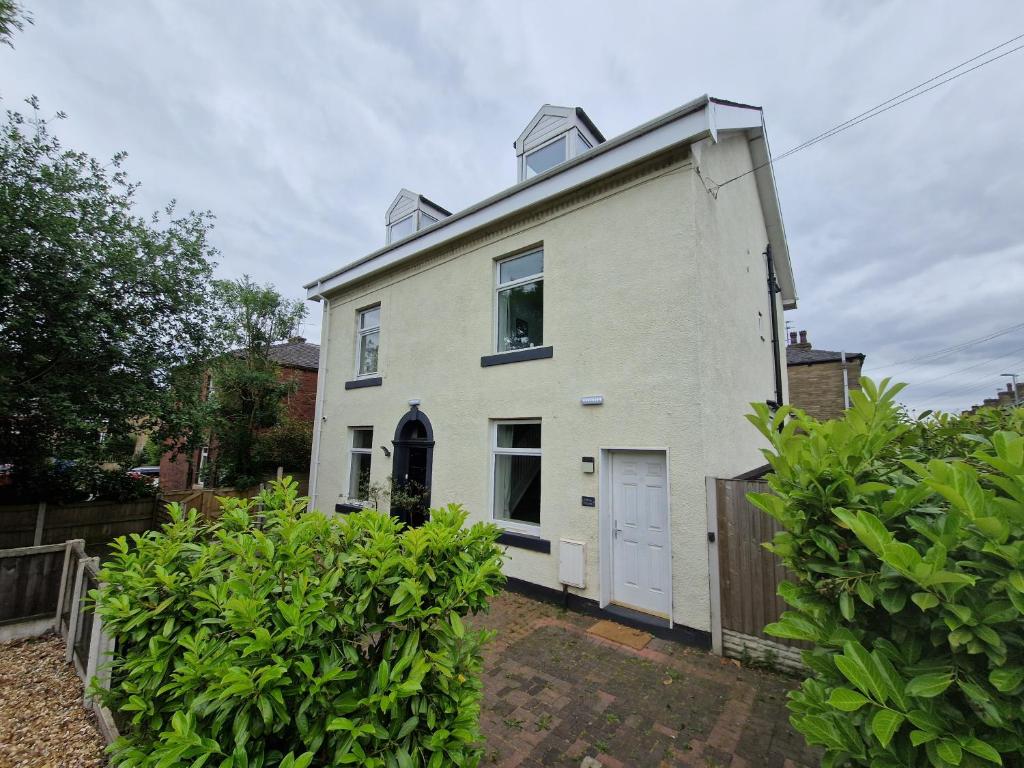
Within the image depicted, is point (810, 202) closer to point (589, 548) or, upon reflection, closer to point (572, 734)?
point (589, 548)

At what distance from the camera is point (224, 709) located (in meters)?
1.61

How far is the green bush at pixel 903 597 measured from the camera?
1.18 metres

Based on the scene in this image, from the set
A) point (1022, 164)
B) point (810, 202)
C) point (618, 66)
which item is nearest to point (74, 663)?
point (618, 66)

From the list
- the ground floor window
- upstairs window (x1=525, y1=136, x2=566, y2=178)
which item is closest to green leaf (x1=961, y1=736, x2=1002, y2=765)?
the ground floor window

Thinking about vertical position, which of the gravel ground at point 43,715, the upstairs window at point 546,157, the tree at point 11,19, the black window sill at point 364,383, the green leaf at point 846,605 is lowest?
the gravel ground at point 43,715

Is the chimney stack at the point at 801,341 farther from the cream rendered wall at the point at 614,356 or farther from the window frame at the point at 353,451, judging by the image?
the window frame at the point at 353,451

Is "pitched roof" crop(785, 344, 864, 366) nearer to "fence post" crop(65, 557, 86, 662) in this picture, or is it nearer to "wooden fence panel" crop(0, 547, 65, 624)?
"fence post" crop(65, 557, 86, 662)

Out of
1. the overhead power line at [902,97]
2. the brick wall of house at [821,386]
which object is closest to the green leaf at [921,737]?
the overhead power line at [902,97]

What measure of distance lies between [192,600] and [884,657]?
2.92 m

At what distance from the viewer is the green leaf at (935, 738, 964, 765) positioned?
1.11 meters

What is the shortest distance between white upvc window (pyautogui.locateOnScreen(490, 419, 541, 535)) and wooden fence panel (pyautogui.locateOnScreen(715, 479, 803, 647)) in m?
2.72

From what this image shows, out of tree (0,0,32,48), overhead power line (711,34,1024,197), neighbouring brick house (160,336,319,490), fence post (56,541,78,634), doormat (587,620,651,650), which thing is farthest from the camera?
neighbouring brick house (160,336,319,490)

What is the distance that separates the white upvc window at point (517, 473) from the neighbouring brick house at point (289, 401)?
33.5 ft

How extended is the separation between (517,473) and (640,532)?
89.1 inches
